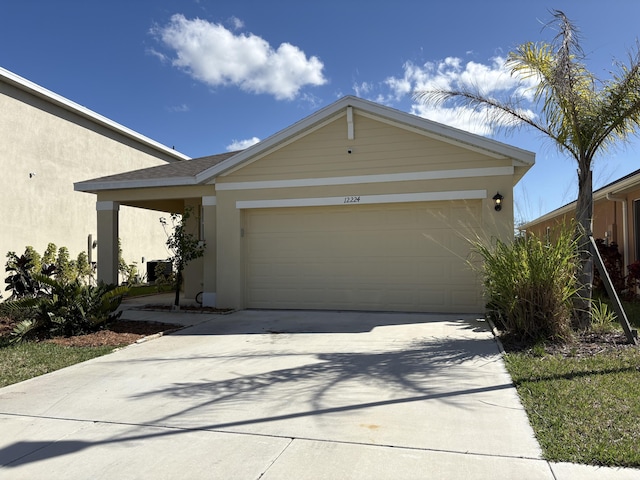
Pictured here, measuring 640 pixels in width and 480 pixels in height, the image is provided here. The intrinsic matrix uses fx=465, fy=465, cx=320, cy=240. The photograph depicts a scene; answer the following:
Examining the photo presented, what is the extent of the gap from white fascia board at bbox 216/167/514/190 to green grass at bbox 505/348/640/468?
169 inches

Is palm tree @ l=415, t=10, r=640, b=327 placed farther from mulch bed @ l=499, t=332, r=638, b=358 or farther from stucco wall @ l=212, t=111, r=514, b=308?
stucco wall @ l=212, t=111, r=514, b=308

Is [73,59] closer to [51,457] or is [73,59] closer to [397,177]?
[397,177]

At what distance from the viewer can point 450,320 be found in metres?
8.73

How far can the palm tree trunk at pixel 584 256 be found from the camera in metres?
6.83

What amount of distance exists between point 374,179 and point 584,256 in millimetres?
4303

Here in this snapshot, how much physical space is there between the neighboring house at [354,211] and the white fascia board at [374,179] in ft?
0.07

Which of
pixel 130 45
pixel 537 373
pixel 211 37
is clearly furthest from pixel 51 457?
pixel 130 45

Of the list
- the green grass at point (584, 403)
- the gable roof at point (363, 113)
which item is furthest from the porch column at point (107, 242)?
the green grass at point (584, 403)

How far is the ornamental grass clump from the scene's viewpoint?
634cm

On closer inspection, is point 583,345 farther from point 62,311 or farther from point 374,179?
point 62,311

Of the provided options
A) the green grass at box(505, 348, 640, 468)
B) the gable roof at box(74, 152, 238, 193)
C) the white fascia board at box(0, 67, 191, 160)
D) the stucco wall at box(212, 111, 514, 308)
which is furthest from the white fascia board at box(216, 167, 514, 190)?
the white fascia board at box(0, 67, 191, 160)

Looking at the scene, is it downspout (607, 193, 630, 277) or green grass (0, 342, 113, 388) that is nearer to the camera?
green grass (0, 342, 113, 388)

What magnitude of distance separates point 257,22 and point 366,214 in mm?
5747

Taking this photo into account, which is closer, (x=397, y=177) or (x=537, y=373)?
(x=537, y=373)
